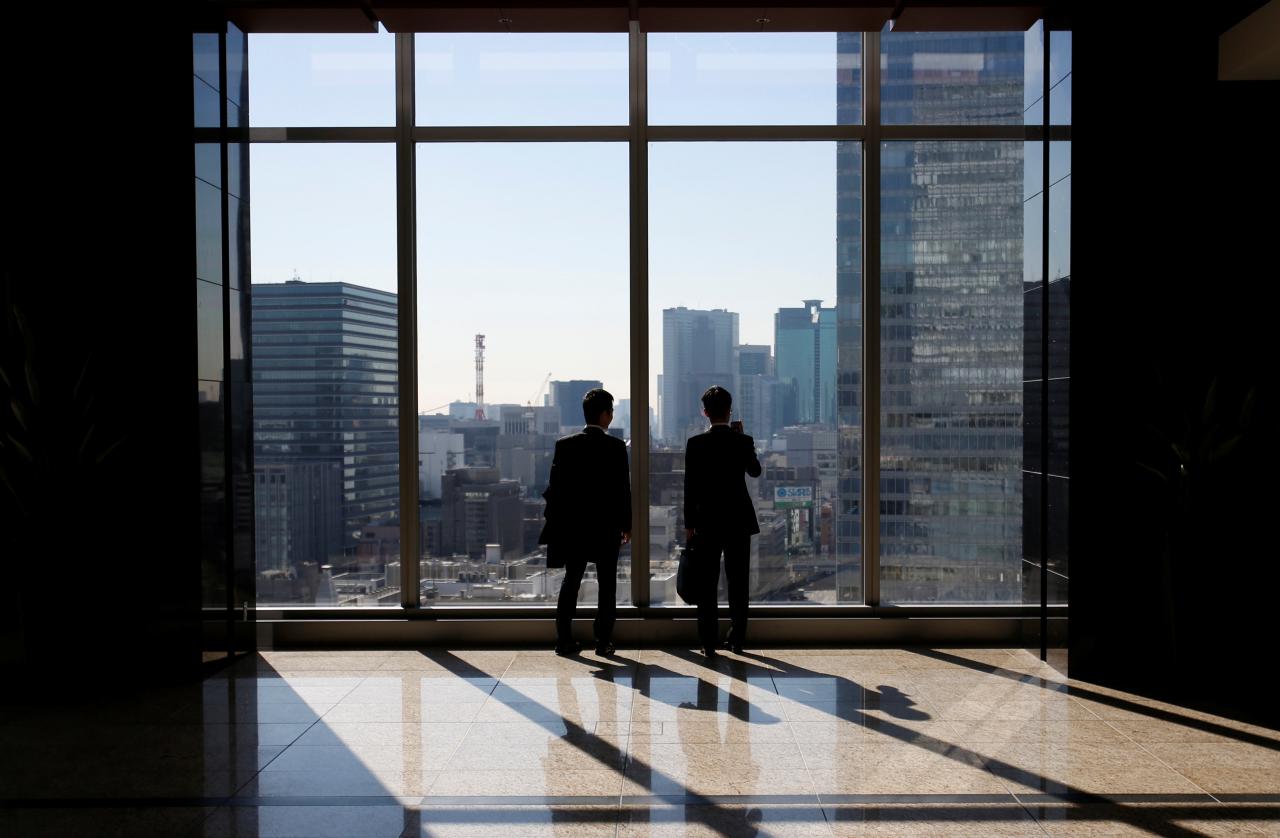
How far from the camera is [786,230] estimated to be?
6.00 metres

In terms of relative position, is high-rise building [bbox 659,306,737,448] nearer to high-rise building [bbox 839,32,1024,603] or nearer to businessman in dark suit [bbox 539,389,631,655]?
businessman in dark suit [bbox 539,389,631,655]

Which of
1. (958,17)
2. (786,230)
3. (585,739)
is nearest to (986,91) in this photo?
(958,17)

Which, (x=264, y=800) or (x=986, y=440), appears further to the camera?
(x=986, y=440)

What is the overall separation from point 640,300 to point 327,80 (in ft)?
7.61

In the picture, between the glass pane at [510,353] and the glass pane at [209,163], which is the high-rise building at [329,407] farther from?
the glass pane at [209,163]

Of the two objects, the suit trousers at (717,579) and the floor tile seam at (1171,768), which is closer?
the floor tile seam at (1171,768)

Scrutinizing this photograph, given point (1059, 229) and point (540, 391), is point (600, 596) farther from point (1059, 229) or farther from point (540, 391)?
point (1059, 229)

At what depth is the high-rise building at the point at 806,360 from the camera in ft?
19.7

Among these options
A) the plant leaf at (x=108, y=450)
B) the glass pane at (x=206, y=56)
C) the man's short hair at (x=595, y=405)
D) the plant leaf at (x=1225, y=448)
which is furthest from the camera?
the man's short hair at (x=595, y=405)

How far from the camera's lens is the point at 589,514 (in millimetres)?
5488

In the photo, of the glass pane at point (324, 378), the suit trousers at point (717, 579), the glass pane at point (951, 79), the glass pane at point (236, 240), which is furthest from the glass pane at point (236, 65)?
the glass pane at point (951, 79)

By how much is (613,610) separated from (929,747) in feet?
6.96

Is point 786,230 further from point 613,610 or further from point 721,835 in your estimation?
point 721,835

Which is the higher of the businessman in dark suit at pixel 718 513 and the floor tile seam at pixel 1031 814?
the businessman in dark suit at pixel 718 513
